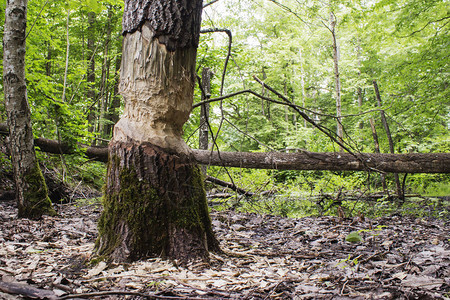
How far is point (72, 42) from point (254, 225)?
10.5 metres

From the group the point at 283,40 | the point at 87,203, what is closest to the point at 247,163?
the point at 87,203

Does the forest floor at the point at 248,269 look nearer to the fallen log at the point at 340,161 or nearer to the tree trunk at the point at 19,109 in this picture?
the tree trunk at the point at 19,109

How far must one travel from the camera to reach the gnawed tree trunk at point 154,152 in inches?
79.7

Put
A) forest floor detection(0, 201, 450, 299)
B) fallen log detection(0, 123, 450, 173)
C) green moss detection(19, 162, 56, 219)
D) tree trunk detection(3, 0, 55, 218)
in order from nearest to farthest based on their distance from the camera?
forest floor detection(0, 201, 450, 299), tree trunk detection(3, 0, 55, 218), green moss detection(19, 162, 56, 219), fallen log detection(0, 123, 450, 173)

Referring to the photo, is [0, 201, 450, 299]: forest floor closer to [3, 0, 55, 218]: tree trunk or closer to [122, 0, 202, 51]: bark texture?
[3, 0, 55, 218]: tree trunk

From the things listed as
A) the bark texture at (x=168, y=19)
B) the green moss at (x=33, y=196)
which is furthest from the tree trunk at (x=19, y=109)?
the bark texture at (x=168, y=19)

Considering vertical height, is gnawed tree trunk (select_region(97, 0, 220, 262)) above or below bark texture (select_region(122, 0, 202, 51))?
below

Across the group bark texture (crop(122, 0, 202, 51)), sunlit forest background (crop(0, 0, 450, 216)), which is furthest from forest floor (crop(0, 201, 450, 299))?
bark texture (crop(122, 0, 202, 51))

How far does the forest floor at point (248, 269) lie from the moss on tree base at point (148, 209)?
0.12 m

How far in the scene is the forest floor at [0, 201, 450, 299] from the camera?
148 cm

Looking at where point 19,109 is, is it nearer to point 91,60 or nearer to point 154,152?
point 154,152

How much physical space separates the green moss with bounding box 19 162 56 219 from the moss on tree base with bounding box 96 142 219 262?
194 cm

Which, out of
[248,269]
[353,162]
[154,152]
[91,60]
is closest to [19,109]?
[154,152]

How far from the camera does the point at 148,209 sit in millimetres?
2020
